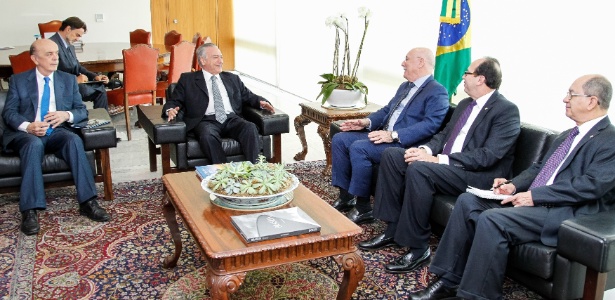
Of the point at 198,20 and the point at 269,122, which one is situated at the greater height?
the point at 198,20

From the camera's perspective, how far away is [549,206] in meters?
2.85

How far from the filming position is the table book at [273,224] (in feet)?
8.26

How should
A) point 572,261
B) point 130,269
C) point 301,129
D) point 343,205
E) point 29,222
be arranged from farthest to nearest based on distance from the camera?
point 301,129
point 343,205
point 29,222
point 130,269
point 572,261

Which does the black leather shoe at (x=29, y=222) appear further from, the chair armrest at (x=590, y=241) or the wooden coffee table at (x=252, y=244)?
the chair armrest at (x=590, y=241)

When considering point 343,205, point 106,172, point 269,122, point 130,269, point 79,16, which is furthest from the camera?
point 79,16

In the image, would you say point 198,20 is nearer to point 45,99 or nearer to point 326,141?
point 326,141

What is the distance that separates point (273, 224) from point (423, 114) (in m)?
1.82

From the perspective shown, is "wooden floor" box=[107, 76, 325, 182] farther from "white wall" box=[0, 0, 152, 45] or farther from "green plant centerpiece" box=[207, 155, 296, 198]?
"white wall" box=[0, 0, 152, 45]

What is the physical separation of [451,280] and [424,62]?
5.46 ft

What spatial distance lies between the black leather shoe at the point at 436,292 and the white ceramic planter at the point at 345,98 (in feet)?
7.20

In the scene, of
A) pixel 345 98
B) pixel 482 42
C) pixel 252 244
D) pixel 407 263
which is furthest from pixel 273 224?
pixel 482 42

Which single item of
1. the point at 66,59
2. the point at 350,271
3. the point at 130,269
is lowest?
the point at 130,269

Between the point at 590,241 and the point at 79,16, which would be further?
the point at 79,16

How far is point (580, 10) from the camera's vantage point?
12.4 ft
